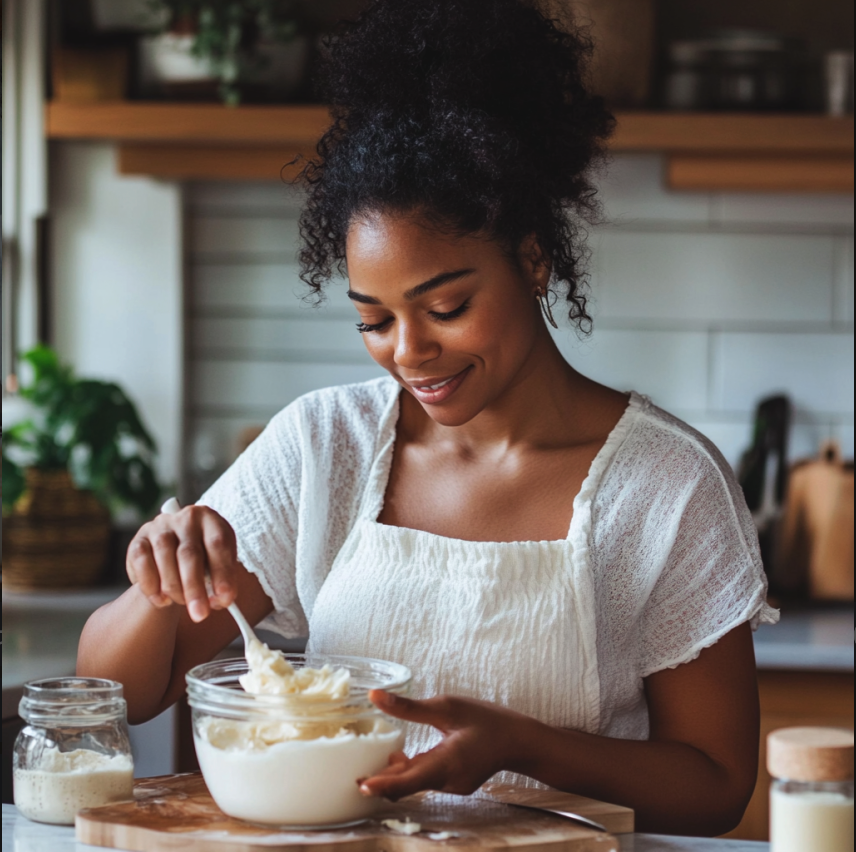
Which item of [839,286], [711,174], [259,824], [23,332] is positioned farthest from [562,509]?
[23,332]

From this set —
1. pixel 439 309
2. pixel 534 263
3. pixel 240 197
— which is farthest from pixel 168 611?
pixel 240 197

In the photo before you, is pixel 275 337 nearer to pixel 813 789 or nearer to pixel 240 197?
pixel 240 197

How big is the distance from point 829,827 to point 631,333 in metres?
1.95

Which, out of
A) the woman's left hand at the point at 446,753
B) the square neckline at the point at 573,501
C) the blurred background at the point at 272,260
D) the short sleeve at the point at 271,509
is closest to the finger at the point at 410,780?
the woman's left hand at the point at 446,753

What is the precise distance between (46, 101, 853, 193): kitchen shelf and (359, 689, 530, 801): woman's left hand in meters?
1.50

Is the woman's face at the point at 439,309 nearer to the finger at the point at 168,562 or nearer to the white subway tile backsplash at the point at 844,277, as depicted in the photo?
the finger at the point at 168,562

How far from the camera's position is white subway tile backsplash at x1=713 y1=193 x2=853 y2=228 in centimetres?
260

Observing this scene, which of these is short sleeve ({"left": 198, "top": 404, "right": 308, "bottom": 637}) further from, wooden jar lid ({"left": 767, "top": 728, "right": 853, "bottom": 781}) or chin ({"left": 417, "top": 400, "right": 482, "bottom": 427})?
wooden jar lid ({"left": 767, "top": 728, "right": 853, "bottom": 781})

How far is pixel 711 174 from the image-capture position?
8.10 feet

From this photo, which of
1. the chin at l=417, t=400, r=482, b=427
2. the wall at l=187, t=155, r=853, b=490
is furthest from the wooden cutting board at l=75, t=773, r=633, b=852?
the wall at l=187, t=155, r=853, b=490

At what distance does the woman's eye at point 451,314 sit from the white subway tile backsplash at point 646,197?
1.47m

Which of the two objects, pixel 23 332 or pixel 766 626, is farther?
pixel 23 332

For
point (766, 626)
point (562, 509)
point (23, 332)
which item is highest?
point (23, 332)

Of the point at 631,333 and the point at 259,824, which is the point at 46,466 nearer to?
the point at 631,333
